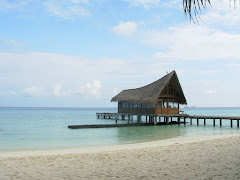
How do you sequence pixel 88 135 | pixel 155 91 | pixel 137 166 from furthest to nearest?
1. pixel 155 91
2. pixel 88 135
3. pixel 137 166

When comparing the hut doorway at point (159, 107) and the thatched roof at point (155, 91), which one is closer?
the thatched roof at point (155, 91)

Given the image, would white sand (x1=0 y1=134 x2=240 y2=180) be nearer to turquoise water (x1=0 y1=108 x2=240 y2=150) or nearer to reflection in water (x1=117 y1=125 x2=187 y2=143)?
turquoise water (x1=0 y1=108 x2=240 y2=150)

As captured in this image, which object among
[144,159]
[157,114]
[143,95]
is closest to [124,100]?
[143,95]

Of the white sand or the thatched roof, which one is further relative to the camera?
the thatched roof

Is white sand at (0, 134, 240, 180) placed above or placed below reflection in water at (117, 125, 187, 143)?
above

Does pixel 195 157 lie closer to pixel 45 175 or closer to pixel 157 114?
pixel 45 175

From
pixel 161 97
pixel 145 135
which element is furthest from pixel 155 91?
pixel 145 135

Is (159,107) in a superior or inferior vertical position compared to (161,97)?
inferior

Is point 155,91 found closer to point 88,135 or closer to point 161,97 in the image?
point 161,97

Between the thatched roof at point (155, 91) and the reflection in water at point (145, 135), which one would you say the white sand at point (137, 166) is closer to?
the reflection in water at point (145, 135)

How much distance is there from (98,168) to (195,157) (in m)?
2.98

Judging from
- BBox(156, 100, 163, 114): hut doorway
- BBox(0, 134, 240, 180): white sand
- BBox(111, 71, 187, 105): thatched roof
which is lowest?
BBox(0, 134, 240, 180): white sand

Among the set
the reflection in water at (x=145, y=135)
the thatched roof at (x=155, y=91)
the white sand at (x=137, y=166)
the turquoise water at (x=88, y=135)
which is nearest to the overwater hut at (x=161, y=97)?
the thatched roof at (x=155, y=91)

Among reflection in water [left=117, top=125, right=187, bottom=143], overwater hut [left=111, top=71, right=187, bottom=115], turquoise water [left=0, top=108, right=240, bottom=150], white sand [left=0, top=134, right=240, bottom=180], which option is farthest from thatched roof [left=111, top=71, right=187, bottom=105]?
white sand [left=0, top=134, right=240, bottom=180]
